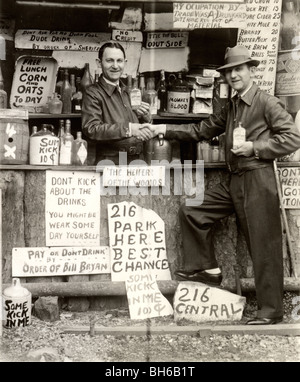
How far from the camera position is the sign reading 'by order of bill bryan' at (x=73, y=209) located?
18.6 ft

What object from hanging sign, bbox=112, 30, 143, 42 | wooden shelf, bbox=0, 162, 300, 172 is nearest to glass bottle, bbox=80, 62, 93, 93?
hanging sign, bbox=112, 30, 143, 42

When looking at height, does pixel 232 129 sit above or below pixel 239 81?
below

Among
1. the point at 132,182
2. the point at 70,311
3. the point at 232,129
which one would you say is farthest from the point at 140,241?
the point at 232,129

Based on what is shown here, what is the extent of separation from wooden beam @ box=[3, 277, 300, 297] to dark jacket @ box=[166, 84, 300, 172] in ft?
3.61

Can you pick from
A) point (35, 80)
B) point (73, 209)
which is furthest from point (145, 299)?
point (35, 80)

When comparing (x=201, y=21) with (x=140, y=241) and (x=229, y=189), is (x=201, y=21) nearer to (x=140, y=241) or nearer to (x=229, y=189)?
(x=229, y=189)

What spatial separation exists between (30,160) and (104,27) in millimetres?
1633

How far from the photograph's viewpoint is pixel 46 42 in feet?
20.8

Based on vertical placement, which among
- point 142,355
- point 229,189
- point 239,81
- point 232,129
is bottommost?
point 142,355

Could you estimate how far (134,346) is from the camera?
509 cm

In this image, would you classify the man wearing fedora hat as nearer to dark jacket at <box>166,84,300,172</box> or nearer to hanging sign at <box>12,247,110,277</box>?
dark jacket at <box>166,84,300,172</box>

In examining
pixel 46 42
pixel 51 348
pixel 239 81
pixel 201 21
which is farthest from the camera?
pixel 46 42

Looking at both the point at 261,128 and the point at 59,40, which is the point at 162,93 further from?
the point at 261,128

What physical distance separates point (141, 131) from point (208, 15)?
1.17 m
